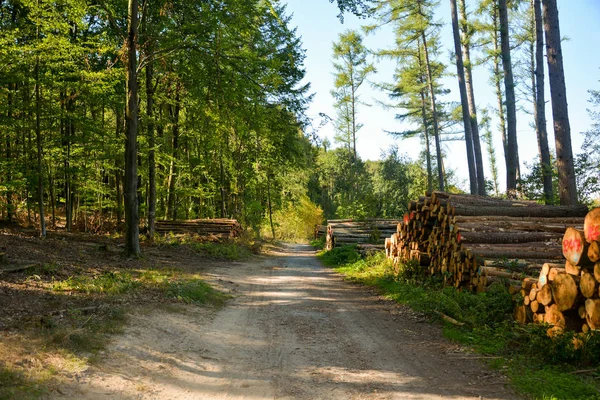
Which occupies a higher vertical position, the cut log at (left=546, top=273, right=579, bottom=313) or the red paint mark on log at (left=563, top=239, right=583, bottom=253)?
the red paint mark on log at (left=563, top=239, right=583, bottom=253)

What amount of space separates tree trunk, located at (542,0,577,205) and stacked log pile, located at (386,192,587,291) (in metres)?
1.38

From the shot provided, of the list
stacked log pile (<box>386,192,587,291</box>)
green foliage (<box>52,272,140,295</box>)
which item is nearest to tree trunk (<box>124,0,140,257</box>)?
green foliage (<box>52,272,140,295</box>)

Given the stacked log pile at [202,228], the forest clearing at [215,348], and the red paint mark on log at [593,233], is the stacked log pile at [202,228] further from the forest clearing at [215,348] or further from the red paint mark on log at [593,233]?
the red paint mark on log at [593,233]

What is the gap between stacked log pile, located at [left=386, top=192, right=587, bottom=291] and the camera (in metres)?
7.86

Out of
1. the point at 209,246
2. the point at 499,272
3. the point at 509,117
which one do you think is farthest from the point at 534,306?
the point at 509,117

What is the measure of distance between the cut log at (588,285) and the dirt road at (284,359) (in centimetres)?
152

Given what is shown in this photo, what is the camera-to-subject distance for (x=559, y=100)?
1134 centimetres

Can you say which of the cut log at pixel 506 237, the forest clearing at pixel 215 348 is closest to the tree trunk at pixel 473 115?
the cut log at pixel 506 237

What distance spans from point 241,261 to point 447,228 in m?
9.66

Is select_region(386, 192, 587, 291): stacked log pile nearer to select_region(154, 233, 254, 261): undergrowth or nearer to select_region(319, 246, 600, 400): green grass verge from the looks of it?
select_region(319, 246, 600, 400): green grass verge

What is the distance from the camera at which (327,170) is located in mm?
65438

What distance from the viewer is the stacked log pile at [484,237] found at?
786 cm

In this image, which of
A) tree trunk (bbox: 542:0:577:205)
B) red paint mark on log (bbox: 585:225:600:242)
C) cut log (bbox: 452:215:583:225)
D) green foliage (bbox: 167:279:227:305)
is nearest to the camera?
red paint mark on log (bbox: 585:225:600:242)

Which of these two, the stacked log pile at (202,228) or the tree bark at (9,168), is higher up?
the tree bark at (9,168)
